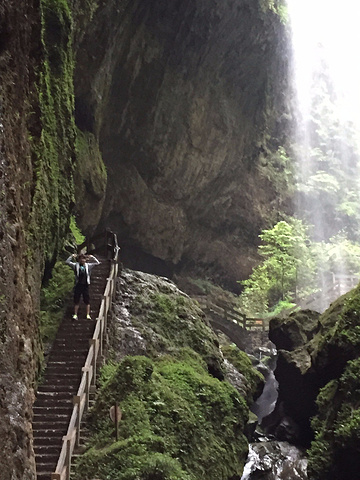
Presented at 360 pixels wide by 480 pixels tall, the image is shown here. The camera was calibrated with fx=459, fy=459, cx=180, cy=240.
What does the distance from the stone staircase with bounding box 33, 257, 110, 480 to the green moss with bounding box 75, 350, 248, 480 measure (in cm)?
56

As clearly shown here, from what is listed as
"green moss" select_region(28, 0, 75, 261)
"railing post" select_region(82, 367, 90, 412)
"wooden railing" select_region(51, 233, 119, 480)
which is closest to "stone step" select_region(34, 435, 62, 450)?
"wooden railing" select_region(51, 233, 119, 480)

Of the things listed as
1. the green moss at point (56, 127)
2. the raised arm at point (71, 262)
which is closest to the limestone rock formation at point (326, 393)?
the raised arm at point (71, 262)

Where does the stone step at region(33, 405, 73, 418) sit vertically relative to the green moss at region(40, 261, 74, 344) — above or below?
below

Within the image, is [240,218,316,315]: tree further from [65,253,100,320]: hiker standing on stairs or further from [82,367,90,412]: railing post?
[82,367,90,412]: railing post

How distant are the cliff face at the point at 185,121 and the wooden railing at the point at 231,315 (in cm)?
356

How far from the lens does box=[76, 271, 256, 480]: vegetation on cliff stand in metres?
7.33

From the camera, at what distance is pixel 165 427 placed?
8.69 meters

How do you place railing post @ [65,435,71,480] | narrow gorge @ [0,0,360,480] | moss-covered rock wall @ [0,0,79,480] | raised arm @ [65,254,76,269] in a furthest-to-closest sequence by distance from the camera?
raised arm @ [65,254,76,269], railing post @ [65,435,71,480], narrow gorge @ [0,0,360,480], moss-covered rock wall @ [0,0,79,480]

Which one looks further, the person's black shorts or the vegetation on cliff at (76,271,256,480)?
the person's black shorts

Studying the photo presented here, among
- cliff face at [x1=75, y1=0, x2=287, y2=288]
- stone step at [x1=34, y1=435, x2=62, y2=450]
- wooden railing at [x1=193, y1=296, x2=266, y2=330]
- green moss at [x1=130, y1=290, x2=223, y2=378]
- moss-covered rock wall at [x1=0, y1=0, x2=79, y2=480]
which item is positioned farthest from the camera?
wooden railing at [x1=193, y1=296, x2=266, y2=330]

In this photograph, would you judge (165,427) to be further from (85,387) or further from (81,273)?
(81,273)

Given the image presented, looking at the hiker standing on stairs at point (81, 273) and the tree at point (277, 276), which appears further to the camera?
the tree at point (277, 276)

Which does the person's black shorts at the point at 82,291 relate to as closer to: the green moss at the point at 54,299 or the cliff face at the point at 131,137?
the green moss at the point at 54,299

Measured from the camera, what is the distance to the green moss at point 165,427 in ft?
23.7
